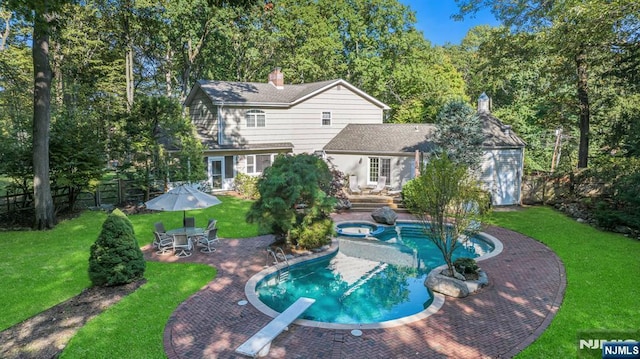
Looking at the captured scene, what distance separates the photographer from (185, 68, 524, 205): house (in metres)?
22.3

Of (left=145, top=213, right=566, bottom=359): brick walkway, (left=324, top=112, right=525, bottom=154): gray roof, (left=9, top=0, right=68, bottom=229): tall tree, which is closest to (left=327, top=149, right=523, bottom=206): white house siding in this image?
(left=324, top=112, right=525, bottom=154): gray roof

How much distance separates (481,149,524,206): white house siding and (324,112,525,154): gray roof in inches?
21.2

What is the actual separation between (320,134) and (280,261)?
17.6m

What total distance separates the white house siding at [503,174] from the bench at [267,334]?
17.0 meters

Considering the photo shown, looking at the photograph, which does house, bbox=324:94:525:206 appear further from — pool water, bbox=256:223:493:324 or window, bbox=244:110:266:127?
pool water, bbox=256:223:493:324

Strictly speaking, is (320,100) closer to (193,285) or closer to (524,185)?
(524,185)

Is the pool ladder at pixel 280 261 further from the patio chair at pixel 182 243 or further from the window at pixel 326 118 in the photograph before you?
the window at pixel 326 118

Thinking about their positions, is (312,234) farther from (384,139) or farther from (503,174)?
(503,174)

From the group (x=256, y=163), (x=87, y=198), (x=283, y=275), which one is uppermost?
(x=256, y=163)

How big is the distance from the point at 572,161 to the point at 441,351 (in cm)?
3349

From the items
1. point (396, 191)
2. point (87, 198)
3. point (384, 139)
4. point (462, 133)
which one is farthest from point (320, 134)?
point (87, 198)

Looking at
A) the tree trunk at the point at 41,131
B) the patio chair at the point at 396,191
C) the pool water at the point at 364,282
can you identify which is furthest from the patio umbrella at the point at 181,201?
the patio chair at the point at 396,191

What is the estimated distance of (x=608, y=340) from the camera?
301 inches

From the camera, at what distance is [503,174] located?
72.0ft
